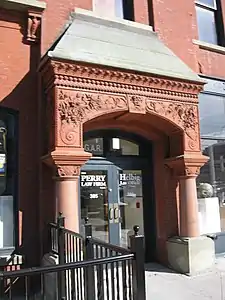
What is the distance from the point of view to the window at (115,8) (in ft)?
25.0

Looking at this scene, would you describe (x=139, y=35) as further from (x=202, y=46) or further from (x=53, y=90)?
(x=53, y=90)

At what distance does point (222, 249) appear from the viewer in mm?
8016

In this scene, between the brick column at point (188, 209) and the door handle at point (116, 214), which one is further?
the door handle at point (116, 214)

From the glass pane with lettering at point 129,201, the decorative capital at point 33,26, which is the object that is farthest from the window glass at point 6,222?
the decorative capital at point 33,26

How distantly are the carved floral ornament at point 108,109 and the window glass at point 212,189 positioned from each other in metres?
1.66

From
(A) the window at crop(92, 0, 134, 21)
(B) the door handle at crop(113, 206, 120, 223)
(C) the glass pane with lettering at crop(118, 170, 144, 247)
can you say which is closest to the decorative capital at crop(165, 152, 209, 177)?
(C) the glass pane with lettering at crop(118, 170, 144, 247)

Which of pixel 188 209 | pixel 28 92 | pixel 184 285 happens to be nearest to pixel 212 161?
pixel 188 209

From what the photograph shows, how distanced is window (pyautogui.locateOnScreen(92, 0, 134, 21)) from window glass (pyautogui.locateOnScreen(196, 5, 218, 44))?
2333 millimetres

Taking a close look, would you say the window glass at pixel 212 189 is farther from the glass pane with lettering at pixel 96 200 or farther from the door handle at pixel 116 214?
the glass pane with lettering at pixel 96 200

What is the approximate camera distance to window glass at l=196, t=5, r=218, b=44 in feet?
30.2

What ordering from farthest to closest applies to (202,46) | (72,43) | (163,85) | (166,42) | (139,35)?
(202,46) → (166,42) → (139,35) → (163,85) → (72,43)

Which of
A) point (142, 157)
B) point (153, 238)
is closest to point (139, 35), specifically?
point (142, 157)

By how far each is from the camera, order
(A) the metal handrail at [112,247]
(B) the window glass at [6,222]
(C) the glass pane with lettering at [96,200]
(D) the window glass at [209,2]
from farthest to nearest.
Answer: (D) the window glass at [209,2] → (C) the glass pane with lettering at [96,200] → (B) the window glass at [6,222] → (A) the metal handrail at [112,247]

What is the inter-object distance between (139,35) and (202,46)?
2219 millimetres
